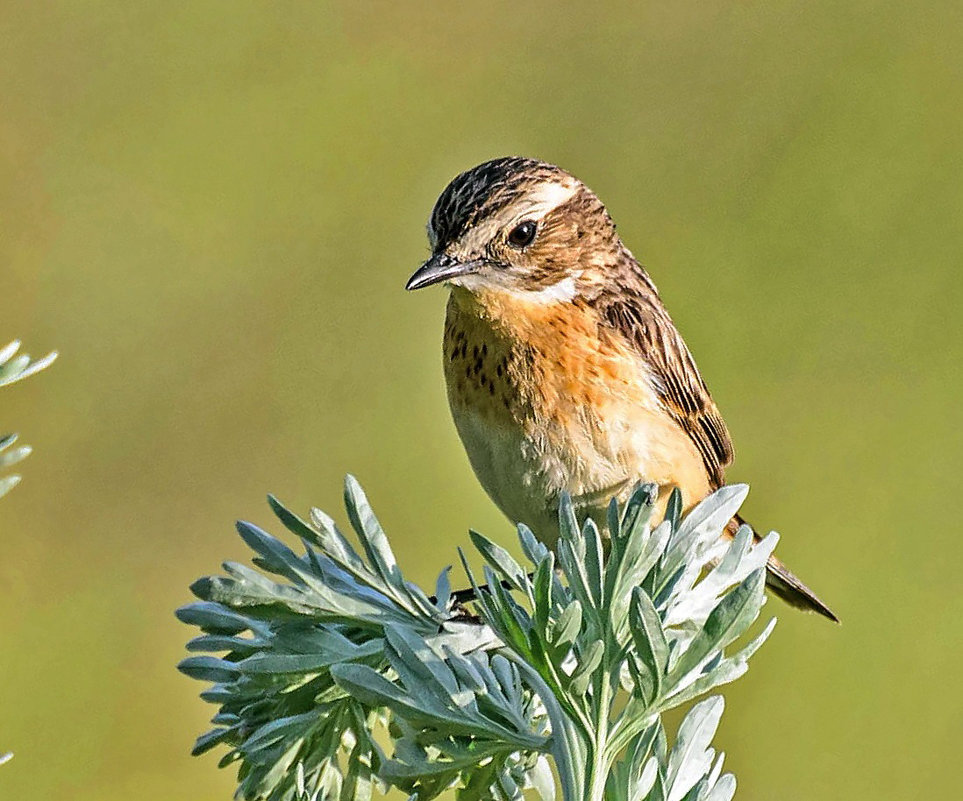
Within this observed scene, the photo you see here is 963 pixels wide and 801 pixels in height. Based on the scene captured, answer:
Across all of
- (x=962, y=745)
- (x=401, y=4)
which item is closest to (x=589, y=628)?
(x=962, y=745)

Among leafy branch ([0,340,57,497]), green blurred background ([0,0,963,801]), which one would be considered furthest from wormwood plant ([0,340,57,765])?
green blurred background ([0,0,963,801])

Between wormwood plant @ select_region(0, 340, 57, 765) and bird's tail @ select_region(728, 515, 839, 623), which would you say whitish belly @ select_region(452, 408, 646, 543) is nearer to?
bird's tail @ select_region(728, 515, 839, 623)


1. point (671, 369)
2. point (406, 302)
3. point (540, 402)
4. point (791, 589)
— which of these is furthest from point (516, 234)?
point (406, 302)

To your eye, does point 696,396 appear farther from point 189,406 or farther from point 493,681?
point 189,406

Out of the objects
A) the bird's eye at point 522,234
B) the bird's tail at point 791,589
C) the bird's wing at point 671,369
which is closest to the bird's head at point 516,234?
the bird's eye at point 522,234

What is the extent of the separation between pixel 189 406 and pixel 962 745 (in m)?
3.53

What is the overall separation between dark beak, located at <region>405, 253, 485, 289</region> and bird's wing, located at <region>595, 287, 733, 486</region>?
41cm

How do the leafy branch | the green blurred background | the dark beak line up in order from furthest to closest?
the green blurred background
the dark beak
the leafy branch

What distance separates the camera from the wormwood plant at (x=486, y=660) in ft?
2.89

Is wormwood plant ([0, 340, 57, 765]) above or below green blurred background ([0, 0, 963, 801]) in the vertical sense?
below

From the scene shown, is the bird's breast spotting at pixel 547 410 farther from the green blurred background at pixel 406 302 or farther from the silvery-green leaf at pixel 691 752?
the silvery-green leaf at pixel 691 752

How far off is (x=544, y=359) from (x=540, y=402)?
0.11 meters

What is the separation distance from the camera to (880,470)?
5598 mm

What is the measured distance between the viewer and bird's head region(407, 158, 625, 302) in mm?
3029
